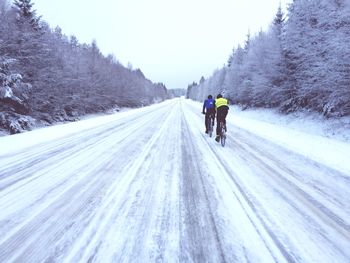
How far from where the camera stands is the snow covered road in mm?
2715

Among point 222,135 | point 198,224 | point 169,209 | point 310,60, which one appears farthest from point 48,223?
point 310,60

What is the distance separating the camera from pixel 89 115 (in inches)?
1481

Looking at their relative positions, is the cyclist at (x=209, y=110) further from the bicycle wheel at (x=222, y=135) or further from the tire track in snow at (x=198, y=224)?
the tire track in snow at (x=198, y=224)

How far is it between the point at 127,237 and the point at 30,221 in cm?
134

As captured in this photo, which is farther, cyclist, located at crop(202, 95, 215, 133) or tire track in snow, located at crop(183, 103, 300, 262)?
cyclist, located at crop(202, 95, 215, 133)

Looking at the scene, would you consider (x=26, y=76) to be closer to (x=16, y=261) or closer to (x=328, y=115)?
(x=16, y=261)

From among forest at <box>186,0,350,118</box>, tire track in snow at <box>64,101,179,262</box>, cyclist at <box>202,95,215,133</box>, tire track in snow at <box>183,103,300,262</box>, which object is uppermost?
forest at <box>186,0,350,118</box>

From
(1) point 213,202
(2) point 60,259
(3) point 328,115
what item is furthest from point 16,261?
(3) point 328,115

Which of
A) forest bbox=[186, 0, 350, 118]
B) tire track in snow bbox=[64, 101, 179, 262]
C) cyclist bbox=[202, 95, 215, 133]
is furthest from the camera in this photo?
forest bbox=[186, 0, 350, 118]

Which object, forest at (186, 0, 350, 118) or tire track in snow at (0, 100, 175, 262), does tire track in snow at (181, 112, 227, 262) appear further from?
forest at (186, 0, 350, 118)

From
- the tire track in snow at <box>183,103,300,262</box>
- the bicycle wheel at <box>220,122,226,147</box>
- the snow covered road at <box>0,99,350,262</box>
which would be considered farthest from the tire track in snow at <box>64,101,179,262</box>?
the bicycle wheel at <box>220,122,226,147</box>

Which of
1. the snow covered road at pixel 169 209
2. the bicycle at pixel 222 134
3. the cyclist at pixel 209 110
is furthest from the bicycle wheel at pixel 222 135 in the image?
the cyclist at pixel 209 110

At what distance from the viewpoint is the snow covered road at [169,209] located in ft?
8.91

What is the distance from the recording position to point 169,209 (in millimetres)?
3711
